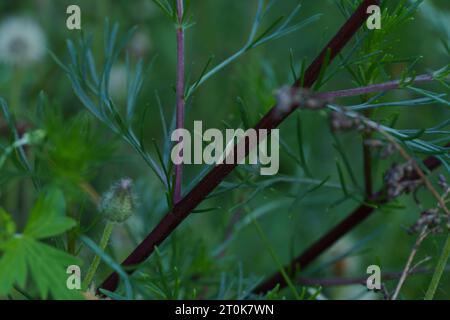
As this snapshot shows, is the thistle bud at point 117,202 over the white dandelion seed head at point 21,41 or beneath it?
beneath

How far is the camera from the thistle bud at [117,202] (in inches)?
24.9

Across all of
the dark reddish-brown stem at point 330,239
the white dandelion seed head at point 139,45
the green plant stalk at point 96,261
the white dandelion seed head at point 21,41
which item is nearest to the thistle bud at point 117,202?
the green plant stalk at point 96,261

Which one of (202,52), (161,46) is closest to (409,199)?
(202,52)

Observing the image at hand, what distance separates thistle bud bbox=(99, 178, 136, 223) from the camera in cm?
63

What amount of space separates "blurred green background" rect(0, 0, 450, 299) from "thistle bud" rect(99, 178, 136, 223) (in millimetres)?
419

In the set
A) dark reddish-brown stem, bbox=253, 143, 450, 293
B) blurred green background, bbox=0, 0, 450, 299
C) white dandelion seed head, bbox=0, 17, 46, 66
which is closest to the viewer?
dark reddish-brown stem, bbox=253, 143, 450, 293

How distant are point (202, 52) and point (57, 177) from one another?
1.44 metres

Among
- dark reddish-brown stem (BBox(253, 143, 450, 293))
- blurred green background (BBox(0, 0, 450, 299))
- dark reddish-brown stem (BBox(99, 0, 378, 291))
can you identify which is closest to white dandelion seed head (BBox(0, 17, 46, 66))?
blurred green background (BBox(0, 0, 450, 299))

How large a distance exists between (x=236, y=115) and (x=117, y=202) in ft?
1.53

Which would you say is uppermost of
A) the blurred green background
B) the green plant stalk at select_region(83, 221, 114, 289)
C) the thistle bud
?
the blurred green background

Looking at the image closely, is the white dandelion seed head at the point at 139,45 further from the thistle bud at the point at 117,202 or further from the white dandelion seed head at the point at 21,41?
the thistle bud at the point at 117,202

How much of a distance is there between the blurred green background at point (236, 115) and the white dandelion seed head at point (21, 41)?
4cm

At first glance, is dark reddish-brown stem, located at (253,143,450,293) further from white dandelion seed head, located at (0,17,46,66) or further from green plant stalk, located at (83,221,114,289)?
white dandelion seed head, located at (0,17,46,66)
